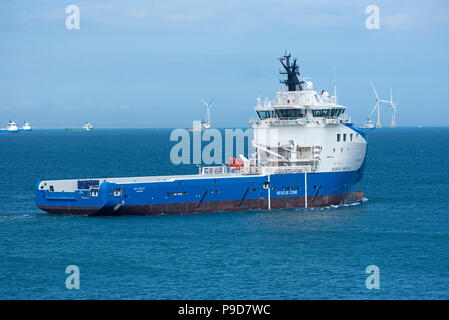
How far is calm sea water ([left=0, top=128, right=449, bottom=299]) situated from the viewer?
3362 centimetres

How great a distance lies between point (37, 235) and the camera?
4556 cm

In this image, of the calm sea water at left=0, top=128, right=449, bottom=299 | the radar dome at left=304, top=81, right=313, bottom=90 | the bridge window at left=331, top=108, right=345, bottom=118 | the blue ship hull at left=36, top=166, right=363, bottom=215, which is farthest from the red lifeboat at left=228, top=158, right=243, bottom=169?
the bridge window at left=331, top=108, right=345, bottom=118

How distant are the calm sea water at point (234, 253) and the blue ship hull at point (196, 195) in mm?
961

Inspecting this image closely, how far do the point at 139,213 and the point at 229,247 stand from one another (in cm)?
1234

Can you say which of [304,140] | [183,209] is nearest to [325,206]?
[304,140]

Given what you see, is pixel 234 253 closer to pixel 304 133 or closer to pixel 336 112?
pixel 304 133

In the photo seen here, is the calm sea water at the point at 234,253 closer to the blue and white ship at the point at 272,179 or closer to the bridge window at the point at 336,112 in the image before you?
the blue and white ship at the point at 272,179

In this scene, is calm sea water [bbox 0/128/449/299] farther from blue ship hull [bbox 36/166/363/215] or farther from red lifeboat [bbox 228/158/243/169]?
red lifeboat [bbox 228/158/243/169]

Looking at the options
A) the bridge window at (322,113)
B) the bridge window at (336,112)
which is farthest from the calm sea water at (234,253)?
the bridge window at (336,112)

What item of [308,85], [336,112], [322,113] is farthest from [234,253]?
[308,85]

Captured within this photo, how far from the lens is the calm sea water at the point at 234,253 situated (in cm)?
Answer: 3362
